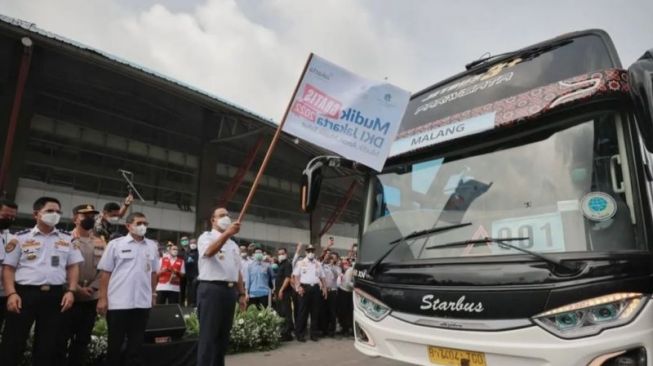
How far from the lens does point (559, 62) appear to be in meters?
3.51

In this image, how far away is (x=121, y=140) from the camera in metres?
20.3

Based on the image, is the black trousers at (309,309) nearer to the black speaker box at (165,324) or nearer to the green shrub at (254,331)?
the green shrub at (254,331)

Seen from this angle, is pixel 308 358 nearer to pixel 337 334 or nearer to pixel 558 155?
pixel 337 334

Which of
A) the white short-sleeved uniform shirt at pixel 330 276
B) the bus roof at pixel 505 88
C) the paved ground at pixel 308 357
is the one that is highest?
the bus roof at pixel 505 88

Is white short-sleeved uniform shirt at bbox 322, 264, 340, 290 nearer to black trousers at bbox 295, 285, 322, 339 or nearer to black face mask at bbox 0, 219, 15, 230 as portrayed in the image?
black trousers at bbox 295, 285, 322, 339

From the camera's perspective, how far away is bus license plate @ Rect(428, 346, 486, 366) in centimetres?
282

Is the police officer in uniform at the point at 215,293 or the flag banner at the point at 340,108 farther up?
the flag banner at the point at 340,108

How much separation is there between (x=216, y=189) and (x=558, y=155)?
22.6m

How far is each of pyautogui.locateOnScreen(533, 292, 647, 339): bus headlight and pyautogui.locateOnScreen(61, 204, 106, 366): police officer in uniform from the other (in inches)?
172

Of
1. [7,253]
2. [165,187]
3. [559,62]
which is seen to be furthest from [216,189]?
[559,62]

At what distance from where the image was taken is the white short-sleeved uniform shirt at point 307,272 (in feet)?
31.9

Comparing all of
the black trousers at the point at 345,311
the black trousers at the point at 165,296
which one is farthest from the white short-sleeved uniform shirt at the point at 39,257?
the black trousers at the point at 345,311

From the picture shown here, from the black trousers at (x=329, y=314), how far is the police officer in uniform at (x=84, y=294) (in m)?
5.77

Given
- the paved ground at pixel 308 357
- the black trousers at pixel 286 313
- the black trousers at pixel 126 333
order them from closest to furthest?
the black trousers at pixel 126 333 < the paved ground at pixel 308 357 < the black trousers at pixel 286 313
